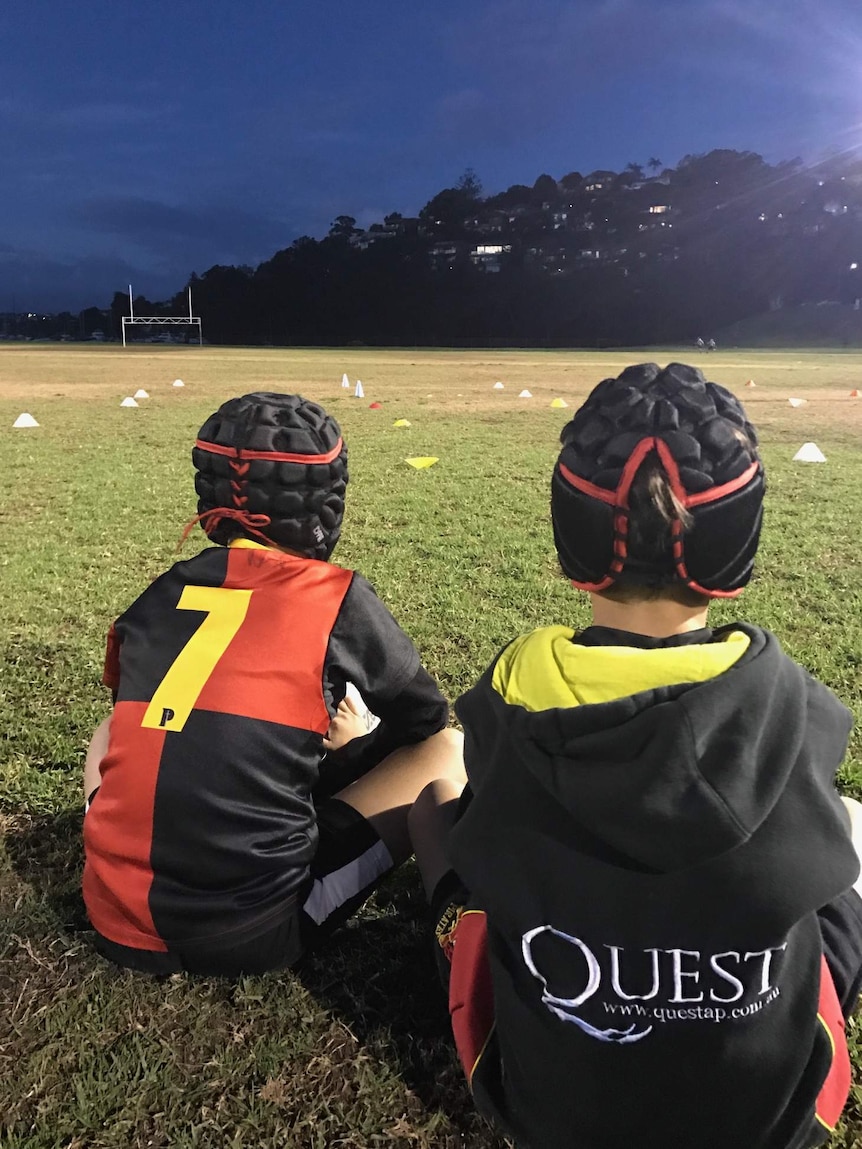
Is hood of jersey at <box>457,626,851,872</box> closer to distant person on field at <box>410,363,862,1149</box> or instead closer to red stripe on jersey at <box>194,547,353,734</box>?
distant person on field at <box>410,363,862,1149</box>

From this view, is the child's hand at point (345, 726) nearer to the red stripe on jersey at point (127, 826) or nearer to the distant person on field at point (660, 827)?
the red stripe on jersey at point (127, 826)

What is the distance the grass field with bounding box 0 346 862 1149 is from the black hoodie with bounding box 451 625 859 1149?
1.77ft

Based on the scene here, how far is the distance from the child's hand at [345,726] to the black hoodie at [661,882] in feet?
3.11

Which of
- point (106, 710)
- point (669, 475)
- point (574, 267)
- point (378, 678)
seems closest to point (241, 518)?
point (378, 678)

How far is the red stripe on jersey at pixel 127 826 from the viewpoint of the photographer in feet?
6.10

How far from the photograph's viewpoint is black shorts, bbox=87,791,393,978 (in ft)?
6.62

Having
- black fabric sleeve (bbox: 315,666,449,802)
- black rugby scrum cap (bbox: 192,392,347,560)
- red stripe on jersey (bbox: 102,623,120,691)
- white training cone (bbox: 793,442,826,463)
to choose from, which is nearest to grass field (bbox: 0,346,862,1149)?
white training cone (bbox: 793,442,826,463)

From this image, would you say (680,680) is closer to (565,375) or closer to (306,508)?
(306,508)

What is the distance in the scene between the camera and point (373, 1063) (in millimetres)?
1937

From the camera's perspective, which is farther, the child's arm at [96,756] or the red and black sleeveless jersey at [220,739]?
the child's arm at [96,756]

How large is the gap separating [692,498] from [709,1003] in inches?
29.2

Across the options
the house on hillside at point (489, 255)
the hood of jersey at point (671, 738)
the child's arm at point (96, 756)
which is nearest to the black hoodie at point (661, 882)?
the hood of jersey at point (671, 738)

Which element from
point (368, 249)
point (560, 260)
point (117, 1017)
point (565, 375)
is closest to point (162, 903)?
point (117, 1017)

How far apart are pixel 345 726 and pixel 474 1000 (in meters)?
0.90
